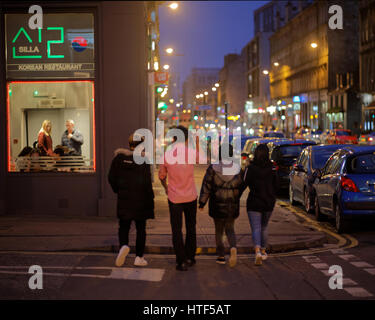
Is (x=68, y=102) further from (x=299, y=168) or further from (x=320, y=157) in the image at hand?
(x=320, y=157)

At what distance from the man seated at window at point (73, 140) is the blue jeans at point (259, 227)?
6.02 m

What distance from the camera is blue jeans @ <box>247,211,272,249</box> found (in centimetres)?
1003

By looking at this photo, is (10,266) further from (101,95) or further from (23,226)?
(101,95)

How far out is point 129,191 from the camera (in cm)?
952

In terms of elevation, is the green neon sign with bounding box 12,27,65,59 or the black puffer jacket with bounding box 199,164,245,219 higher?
the green neon sign with bounding box 12,27,65,59

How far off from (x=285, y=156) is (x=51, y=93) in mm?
8172

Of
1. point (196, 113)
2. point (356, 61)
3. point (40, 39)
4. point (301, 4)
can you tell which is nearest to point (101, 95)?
point (40, 39)

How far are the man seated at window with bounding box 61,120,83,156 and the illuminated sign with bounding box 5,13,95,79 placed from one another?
47.0 inches

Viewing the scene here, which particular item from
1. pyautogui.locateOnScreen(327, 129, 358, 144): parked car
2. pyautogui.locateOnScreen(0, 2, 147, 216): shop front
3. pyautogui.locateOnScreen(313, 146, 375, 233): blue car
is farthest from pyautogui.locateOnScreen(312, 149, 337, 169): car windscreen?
pyautogui.locateOnScreen(327, 129, 358, 144): parked car

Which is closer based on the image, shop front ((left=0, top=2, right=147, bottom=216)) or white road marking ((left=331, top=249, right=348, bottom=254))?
white road marking ((left=331, top=249, right=348, bottom=254))

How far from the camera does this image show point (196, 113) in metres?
67.1

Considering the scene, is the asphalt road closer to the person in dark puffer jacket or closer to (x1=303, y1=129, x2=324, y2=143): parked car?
the person in dark puffer jacket

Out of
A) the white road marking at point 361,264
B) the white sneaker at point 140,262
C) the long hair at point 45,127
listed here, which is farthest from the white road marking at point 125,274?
the long hair at point 45,127
